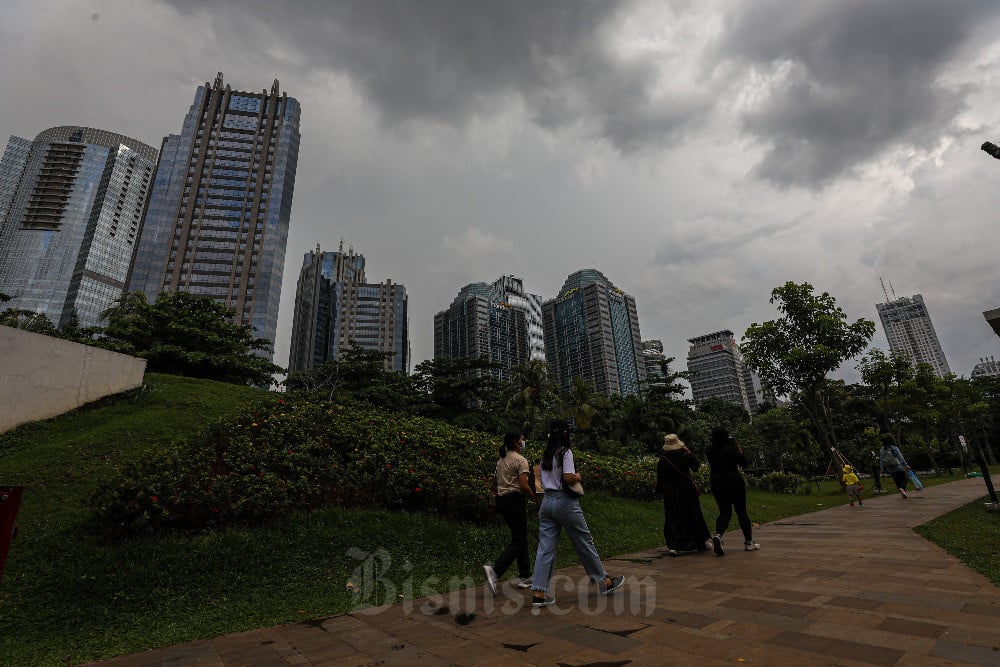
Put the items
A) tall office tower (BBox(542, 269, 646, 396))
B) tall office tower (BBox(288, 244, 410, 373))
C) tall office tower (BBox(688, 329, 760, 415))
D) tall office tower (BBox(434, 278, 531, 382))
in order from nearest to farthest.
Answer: tall office tower (BBox(434, 278, 531, 382)), tall office tower (BBox(542, 269, 646, 396)), tall office tower (BBox(288, 244, 410, 373)), tall office tower (BBox(688, 329, 760, 415))

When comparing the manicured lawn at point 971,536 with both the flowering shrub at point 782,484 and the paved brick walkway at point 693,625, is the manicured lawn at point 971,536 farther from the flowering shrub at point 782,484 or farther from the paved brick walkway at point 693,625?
the flowering shrub at point 782,484

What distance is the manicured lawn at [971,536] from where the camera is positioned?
432cm

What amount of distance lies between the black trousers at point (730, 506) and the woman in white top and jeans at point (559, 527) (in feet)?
8.34

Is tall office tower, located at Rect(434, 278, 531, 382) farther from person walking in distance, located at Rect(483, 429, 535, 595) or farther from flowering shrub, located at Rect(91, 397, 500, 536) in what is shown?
person walking in distance, located at Rect(483, 429, 535, 595)

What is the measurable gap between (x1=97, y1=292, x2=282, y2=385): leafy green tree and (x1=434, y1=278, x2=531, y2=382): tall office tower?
69.0 metres

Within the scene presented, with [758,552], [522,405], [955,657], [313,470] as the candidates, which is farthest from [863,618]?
[522,405]

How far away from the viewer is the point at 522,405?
27.0m

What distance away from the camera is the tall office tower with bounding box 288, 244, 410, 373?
107688 millimetres

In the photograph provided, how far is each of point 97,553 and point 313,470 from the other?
273 centimetres

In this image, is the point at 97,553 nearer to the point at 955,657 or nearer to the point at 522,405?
the point at 955,657

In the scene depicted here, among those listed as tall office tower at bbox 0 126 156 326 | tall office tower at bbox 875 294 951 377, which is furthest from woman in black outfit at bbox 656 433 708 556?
tall office tower at bbox 875 294 951 377

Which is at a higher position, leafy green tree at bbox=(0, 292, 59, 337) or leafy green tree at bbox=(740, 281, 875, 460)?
leafy green tree at bbox=(0, 292, 59, 337)

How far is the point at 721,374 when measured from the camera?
A: 12712 cm

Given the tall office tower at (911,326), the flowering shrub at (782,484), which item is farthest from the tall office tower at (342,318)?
the tall office tower at (911,326)
